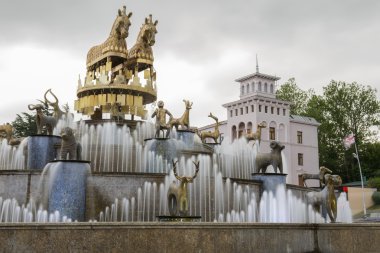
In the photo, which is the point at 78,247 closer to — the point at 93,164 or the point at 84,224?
the point at 84,224

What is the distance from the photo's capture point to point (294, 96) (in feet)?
249

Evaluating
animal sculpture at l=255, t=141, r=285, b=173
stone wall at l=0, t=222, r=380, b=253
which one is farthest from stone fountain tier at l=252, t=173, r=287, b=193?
stone wall at l=0, t=222, r=380, b=253

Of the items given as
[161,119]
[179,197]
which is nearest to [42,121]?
[161,119]

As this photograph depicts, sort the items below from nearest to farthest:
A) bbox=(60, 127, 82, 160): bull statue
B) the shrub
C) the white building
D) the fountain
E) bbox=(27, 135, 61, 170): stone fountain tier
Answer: the fountain < bbox=(60, 127, 82, 160): bull statue < bbox=(27, 135, 61, 170): stone fountain tier < the shrub < the white building

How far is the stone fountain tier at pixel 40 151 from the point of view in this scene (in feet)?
61.9

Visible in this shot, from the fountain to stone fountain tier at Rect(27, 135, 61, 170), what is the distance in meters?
0.04

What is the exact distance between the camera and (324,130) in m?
70.0

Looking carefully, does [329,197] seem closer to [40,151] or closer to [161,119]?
[161,119]

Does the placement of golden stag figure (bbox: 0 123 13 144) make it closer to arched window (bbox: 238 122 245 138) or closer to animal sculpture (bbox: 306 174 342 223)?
animal sculpture (bbox: 306 174 342 223)

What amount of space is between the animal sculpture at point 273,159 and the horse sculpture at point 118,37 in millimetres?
11876

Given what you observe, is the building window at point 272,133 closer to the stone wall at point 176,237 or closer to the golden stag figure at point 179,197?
the golden stag figure at point 179,197

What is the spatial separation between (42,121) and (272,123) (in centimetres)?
4641

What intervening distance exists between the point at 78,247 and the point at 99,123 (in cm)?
1412

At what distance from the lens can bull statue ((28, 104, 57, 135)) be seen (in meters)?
20.0
